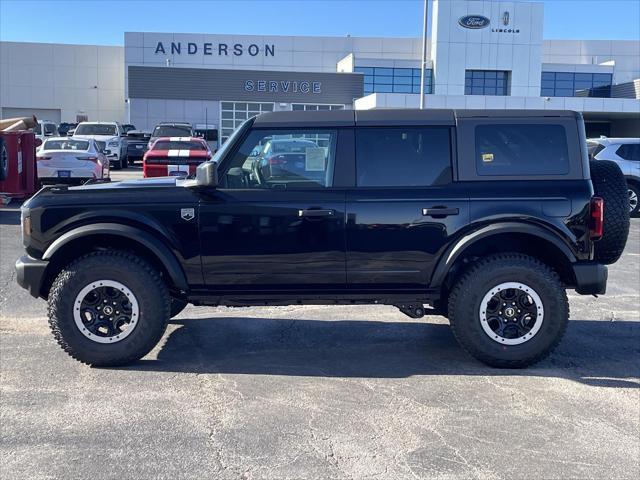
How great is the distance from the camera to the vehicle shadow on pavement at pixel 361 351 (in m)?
5.16

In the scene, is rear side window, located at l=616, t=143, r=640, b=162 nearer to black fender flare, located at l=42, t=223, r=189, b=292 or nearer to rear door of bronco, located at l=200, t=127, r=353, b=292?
rear door of bronco, located at l=200, t=127, r=353, b=292

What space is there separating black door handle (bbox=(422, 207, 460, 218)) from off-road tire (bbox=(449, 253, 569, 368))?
0.51 meters

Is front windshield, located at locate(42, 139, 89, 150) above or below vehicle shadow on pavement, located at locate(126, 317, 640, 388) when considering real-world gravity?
above

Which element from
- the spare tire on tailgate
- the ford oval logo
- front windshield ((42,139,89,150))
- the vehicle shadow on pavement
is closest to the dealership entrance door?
the ford oval logo

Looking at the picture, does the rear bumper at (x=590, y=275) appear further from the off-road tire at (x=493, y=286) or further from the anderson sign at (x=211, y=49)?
the anderson sign at (x=211, y=49)

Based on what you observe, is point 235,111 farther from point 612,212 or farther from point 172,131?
point 612,212

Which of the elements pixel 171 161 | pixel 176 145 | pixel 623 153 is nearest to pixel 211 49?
pixel 176 145

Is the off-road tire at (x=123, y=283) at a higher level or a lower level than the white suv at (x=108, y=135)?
lower

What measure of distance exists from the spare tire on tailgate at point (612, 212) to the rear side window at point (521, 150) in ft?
1.40

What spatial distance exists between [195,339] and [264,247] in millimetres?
1421

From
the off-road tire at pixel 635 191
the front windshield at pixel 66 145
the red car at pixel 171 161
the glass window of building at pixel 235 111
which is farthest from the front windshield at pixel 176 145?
the glass window of building at pixel 235 111

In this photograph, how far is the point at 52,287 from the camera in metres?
5.11

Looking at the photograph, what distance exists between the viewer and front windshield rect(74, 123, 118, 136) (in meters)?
27.5

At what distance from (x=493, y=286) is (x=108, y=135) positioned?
25.4 metres
